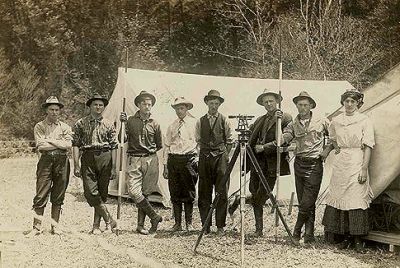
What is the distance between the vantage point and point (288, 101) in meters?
9.38

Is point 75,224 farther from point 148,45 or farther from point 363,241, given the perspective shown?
point 148,45

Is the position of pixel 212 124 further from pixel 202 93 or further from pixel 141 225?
pixel 202 93

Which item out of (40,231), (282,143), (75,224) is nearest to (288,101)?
(282,143)

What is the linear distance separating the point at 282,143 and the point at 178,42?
1743 cm

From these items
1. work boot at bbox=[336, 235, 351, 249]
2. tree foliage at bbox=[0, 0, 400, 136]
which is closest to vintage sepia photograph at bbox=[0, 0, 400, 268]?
work boot at bbox=[336, 235, 351, 249]

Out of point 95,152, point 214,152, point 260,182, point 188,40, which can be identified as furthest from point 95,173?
point 188,40

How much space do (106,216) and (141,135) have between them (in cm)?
100

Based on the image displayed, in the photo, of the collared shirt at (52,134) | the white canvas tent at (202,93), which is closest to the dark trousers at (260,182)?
the collared shirt at (52,134)

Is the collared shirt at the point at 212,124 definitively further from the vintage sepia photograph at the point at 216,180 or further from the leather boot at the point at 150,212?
the leather boot at the point at 150,212

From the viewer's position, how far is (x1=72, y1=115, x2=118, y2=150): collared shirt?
20.0 feet

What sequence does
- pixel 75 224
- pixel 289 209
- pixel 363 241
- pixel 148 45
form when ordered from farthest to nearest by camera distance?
pixel 148 45, pixel 289 209, pixel 75 224, pixel 363 241

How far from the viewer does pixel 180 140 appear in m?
6.32

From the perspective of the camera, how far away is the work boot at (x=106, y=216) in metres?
6.24

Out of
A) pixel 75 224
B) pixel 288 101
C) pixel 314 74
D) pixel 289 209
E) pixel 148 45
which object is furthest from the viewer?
pixel 148 45
